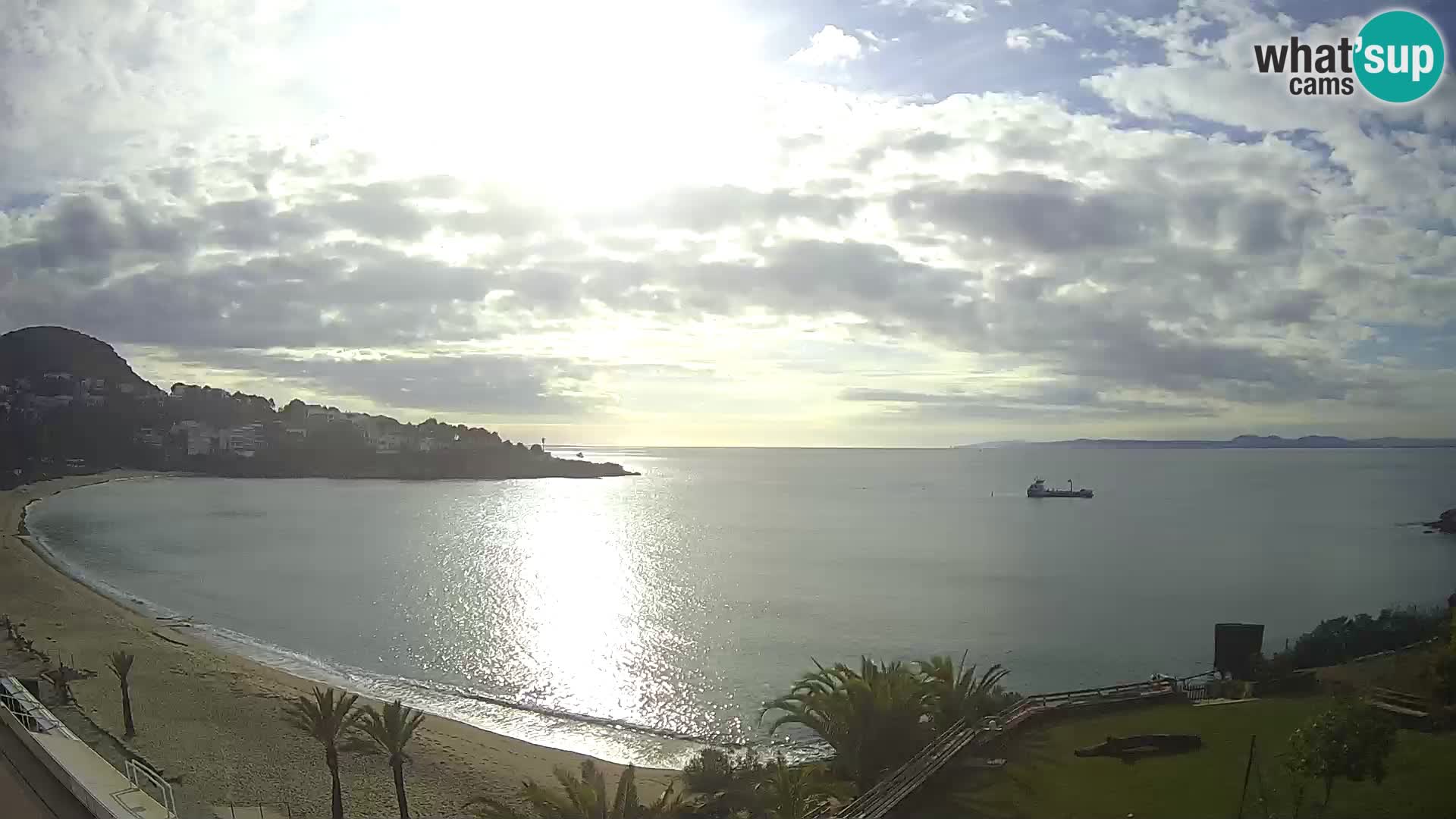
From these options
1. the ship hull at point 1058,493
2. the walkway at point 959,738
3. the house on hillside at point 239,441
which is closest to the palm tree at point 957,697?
the walkway at point 959,738

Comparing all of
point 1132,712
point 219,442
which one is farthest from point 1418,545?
point 219,442

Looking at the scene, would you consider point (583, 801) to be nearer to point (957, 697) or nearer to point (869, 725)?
point (869, 725)

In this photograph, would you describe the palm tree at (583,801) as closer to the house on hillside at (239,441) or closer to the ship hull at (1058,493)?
the ship hull at (1058,493)

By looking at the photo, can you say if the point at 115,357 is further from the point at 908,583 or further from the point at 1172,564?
the point at 1172,564

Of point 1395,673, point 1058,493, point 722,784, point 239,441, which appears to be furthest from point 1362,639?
point 239,441

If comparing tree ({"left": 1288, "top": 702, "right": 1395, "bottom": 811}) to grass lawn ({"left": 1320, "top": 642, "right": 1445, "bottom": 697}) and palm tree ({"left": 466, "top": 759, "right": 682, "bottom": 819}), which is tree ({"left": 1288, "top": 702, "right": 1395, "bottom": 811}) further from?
palm tree ({"left": 466, "top": 759, "right": 682, "bottom": 819})

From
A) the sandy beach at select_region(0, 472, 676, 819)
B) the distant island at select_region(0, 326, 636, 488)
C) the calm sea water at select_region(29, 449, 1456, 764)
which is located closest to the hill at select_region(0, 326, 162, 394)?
the distant island at select_region(0, 326, 636, 488)

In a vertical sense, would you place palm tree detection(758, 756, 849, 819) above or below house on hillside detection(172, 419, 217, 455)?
below
